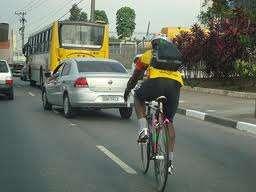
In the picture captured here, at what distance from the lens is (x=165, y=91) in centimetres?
743

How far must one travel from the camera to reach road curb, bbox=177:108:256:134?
45.6 feet

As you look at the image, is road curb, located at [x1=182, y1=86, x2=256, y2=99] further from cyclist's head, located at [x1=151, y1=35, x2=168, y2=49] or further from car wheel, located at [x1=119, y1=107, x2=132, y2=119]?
cyclist's head, located at [x1=151, y1=35, x2=168, y2=49]

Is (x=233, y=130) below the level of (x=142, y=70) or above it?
below

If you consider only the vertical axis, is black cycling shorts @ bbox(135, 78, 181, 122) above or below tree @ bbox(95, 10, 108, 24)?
below

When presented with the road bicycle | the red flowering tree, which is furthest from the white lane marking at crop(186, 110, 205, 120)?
the red flowering tree

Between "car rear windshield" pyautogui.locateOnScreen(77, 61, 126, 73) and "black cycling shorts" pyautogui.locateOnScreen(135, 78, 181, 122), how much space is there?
8.41 meters

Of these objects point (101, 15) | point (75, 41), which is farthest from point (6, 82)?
point (101, 15)

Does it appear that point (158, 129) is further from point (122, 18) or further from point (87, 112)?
point (122, 18)

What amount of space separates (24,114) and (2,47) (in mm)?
28770

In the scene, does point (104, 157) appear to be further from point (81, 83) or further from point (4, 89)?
point (4, 89)

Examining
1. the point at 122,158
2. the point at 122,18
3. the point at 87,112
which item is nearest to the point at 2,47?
the point at 87,112

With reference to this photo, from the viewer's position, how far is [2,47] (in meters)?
44.7

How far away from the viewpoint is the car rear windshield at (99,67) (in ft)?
52.5

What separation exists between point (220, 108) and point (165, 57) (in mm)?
11065
